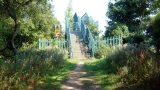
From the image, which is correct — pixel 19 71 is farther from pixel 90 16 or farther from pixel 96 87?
pixel 90 16

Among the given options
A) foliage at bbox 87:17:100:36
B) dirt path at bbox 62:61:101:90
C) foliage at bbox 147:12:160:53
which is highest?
foliage at bbox 87:17:100:36

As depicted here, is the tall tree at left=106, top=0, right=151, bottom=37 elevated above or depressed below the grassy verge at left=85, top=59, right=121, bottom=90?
above

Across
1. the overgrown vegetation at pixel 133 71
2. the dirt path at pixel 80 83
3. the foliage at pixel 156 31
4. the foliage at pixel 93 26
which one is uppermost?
the foliage at pixel 93 26

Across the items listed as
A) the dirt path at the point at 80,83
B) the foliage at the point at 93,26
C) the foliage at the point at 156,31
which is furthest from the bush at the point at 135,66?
the foliage at the point at 93,26

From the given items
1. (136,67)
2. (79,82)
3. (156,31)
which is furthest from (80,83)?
(156,31)

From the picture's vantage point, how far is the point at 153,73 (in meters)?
12.3

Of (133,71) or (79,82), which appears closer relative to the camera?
(133,71)

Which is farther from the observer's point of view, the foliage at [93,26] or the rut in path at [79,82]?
the foliage at [93,26]

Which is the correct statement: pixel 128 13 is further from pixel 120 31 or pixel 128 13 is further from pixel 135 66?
pixel 135 66

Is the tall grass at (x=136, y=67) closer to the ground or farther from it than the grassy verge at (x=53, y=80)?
farther from it

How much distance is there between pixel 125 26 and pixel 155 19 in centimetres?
836

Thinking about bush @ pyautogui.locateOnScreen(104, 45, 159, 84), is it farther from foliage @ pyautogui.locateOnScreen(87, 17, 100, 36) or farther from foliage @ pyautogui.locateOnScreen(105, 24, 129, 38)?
foliage @ pyautogui.locateOnScreen(87, 17, 100, 36)

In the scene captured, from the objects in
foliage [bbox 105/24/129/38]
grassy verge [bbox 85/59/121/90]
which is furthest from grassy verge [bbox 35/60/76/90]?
foliage [bbox 105/24/129/38]

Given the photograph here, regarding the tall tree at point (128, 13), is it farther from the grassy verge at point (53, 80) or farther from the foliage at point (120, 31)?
the grassy verge at point (53, 80)
